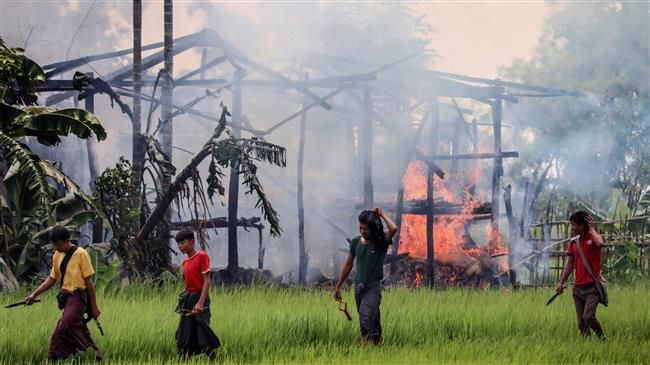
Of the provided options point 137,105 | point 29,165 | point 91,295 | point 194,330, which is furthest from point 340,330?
point 137,105

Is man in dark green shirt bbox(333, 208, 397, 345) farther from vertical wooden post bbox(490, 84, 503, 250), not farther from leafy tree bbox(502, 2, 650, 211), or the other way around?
leafy tree bbox(502, 2, 650, 211)

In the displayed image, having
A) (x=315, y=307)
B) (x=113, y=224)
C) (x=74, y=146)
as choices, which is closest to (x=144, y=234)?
(x=113, y=224)

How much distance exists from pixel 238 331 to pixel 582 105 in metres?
25.6

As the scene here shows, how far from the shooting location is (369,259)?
10766 mm

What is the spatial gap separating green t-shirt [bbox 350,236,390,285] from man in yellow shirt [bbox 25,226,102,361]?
272 cm

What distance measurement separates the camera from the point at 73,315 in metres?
9.90

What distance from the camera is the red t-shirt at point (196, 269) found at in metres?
9.95

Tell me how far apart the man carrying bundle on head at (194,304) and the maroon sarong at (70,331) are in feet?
3.02

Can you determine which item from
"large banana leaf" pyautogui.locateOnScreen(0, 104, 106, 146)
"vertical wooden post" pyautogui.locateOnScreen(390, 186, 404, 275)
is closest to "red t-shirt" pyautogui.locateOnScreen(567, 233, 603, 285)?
"large banana leaf" pyautogui.locateOnScreen(0, 104, 106, 146)

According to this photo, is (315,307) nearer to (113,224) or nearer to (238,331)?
(238,331)

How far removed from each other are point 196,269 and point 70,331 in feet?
4.35

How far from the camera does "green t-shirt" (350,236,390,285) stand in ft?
35.3

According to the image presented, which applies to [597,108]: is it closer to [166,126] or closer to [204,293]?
[166,126]

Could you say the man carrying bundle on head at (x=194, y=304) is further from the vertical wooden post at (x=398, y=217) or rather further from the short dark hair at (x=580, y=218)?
the vertical wooden post at (x=398, y=217)
